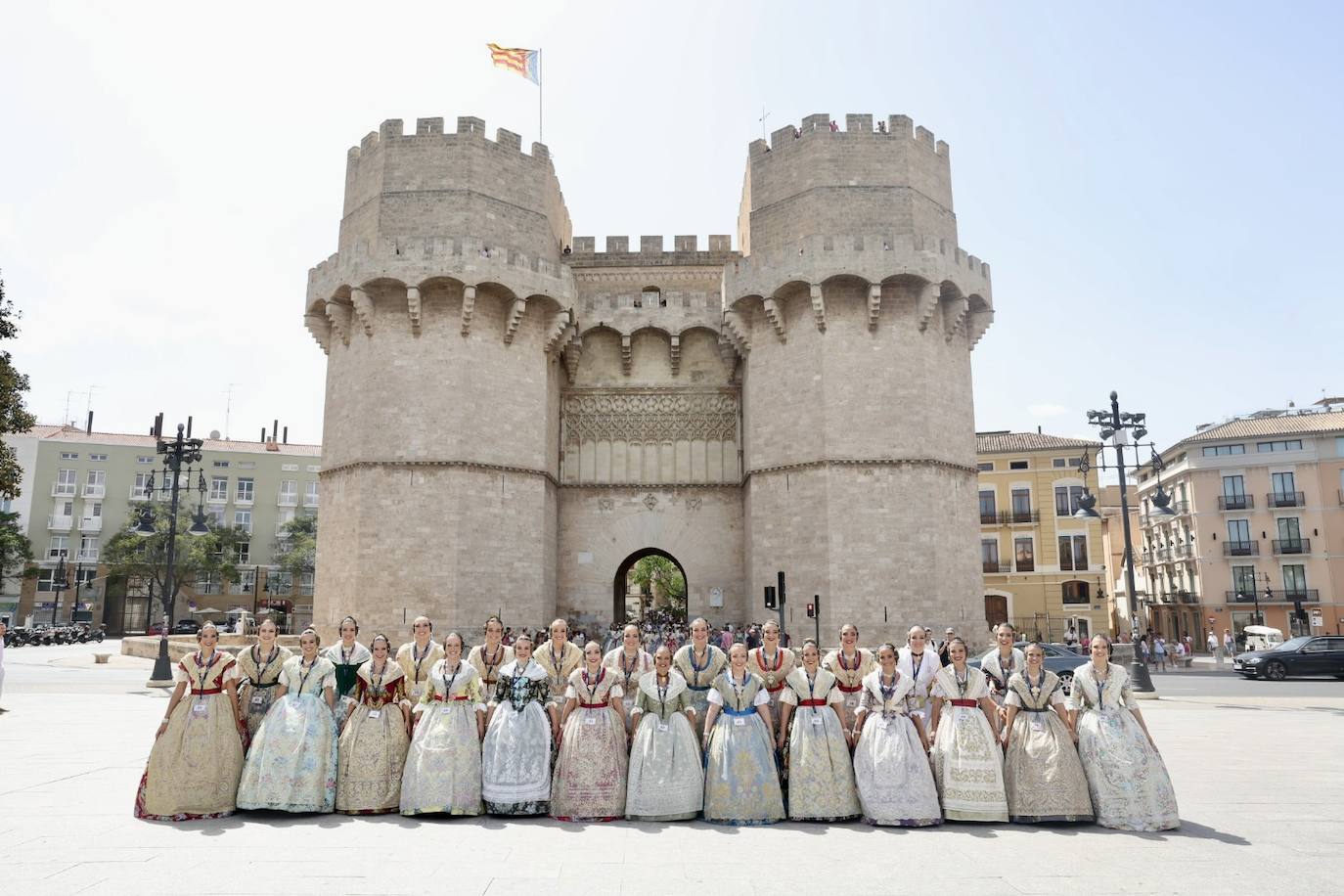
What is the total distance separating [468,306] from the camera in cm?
2147

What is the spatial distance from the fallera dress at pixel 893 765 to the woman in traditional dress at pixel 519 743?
8.30 feet

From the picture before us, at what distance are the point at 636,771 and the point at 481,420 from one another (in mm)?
15715

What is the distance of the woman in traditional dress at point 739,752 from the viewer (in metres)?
6.80

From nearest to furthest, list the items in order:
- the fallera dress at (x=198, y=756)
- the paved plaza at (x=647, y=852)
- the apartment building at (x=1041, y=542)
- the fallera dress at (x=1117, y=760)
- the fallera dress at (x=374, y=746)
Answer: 1. the paved plaza at (x=647, y=852)
2. the fallera dress at (x=1117, y=760)
3. the fallera dress at (x=198, y=756)
4. the fallera dress at (x=374, y=746)
5. the apartment building at (x=1041, y=542)

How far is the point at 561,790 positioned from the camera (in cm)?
689

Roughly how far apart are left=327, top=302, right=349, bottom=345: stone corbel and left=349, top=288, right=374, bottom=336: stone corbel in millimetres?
775

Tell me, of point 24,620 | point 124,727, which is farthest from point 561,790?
point 24,620

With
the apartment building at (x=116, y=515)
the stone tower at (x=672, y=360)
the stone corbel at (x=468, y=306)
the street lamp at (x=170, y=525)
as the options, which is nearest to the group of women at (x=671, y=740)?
the street lamp at (x=170, y=525)

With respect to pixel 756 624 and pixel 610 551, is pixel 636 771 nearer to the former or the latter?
pixel 756 624

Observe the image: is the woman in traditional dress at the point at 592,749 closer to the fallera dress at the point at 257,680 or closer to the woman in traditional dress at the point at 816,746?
the woman in traditional dress at the point at 816,746

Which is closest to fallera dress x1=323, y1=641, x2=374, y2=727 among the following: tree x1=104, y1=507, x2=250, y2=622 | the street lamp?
the street lamp

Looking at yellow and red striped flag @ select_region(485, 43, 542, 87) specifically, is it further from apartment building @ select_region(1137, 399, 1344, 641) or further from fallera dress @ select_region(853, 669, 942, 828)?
apartment building @ select_region(1137, 399, 1344, 641)

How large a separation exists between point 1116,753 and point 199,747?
7.14 meters

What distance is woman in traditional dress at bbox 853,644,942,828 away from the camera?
21.9 feet
